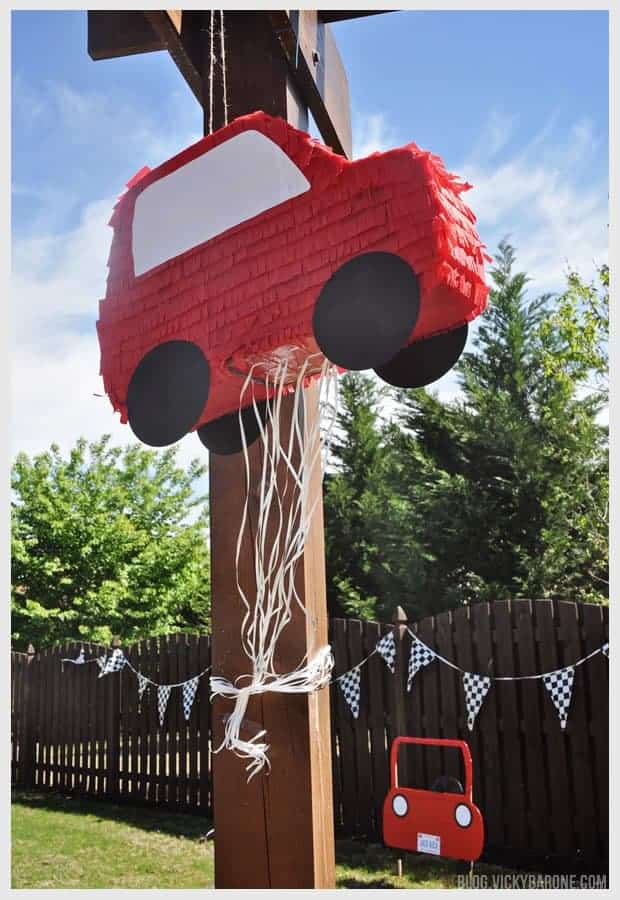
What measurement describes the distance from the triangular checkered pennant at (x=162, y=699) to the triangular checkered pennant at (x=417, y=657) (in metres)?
1.86

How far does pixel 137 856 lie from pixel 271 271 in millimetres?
3560

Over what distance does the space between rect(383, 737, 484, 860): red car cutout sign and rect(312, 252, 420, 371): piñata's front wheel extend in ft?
6.32

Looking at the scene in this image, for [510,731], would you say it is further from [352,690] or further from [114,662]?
[114,662]

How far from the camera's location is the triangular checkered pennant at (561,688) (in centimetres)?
319

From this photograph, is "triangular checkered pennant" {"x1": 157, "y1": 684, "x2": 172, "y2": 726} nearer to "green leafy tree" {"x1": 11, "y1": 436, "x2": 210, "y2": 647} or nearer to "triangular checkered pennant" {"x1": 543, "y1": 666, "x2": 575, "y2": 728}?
"triangular checkered pennant" {"x1": 543, "y1": 666, "x2": 575, "y2": 728}

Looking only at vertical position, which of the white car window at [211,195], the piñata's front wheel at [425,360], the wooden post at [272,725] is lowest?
the wooden post at [272,725]

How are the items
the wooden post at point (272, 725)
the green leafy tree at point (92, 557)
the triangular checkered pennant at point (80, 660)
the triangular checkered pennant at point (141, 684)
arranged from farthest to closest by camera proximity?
the green leafy tree at point (92, 557), the triangular checkered pennant at point (80, 660), the triangular checkered pennant at point (141, 684), the wooden post at point (272, 725)

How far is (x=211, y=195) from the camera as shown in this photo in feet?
3.21

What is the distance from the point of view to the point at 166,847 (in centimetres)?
372

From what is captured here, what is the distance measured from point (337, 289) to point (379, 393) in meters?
10.4

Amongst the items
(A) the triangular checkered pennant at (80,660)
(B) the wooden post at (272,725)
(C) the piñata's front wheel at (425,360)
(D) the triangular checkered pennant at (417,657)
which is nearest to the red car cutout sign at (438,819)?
(D) the triangular checkered pennant at (417,657)

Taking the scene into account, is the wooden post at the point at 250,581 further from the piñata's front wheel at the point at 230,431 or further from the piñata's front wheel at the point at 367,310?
the piñata's front wheel at the point at 367,310

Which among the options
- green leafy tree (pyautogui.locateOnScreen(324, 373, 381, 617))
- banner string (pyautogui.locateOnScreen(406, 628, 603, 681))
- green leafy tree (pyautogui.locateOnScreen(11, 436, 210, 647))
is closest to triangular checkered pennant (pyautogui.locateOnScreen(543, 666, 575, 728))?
banner string (pyautogui.locateOnScreen(406, 628, 603, 681))

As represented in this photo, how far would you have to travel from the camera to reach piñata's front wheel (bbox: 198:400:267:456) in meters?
1.15
